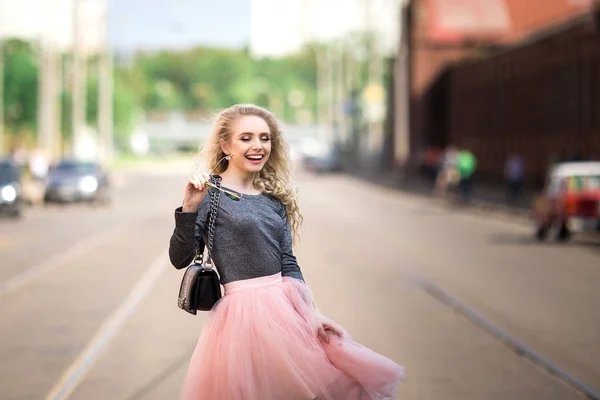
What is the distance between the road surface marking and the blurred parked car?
696 cm

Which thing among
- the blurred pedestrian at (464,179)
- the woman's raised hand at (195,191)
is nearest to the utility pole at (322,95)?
the blurred pedestrian at (464,179)

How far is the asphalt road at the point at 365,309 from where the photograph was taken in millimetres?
9141

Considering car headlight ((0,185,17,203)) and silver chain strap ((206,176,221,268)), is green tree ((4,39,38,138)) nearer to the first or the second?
car headlight ((0,185,17,203))

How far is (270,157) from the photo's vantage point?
221 inches

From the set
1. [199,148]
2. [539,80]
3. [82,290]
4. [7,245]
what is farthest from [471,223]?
[199,148]

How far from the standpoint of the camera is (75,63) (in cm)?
5984

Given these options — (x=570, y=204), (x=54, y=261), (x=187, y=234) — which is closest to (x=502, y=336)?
(x=187, y=234)

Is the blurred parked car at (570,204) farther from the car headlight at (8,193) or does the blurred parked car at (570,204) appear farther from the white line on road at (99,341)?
the car headlight at (8,193)

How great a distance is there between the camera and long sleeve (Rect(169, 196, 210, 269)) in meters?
5.16

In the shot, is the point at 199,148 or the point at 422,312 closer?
the point at 199,148

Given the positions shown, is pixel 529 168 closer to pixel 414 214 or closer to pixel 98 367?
pixel 414 214

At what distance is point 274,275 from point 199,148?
719 mm

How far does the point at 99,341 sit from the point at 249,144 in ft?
19.6

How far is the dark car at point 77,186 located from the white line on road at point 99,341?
23306mm
